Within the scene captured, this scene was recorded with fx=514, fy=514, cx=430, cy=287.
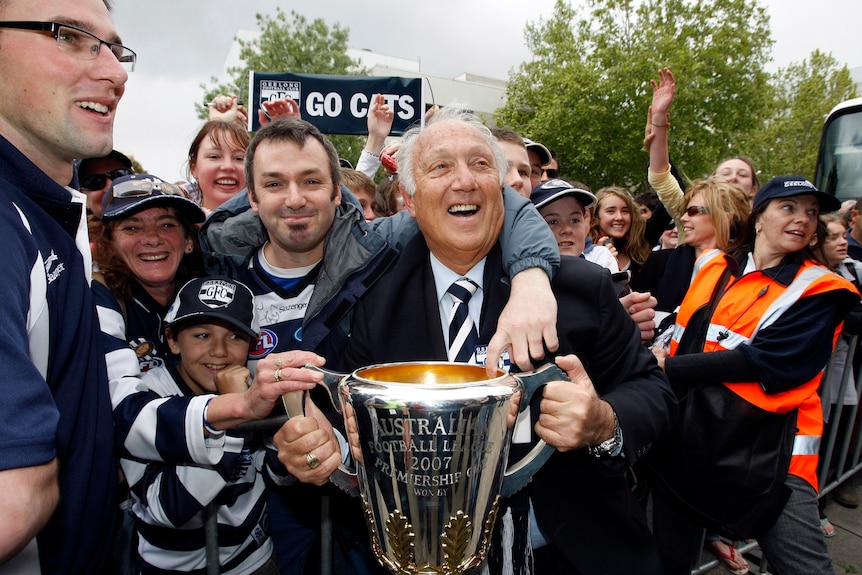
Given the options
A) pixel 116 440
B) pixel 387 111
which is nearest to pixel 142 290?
pixel 116 440

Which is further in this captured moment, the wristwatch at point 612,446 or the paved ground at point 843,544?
the paved ground at point 843,544

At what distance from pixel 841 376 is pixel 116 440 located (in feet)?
14.5

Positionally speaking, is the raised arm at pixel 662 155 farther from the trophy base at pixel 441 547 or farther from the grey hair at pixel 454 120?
the trophy base at pixel 441 547

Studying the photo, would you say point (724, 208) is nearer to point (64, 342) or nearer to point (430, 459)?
point (430, 459)

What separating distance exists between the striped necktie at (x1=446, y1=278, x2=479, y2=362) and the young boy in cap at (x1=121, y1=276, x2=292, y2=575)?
709 millimetres

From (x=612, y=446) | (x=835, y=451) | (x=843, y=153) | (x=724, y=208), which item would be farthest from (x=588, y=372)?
(x=843, y=153)

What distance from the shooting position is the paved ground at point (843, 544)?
330 centimetres

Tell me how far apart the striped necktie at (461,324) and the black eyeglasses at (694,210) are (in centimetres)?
251

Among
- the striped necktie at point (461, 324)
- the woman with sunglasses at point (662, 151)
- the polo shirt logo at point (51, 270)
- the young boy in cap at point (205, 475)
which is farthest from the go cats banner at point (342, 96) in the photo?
the polo shirt logo at point (51, 270)

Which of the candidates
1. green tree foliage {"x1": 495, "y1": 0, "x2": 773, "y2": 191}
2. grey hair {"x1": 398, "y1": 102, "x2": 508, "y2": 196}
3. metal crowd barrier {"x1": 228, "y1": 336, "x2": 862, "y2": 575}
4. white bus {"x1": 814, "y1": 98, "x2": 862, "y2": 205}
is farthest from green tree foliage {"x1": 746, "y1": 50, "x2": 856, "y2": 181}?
grey hair {"x1": 398, "y1": 102, "x2": 508, "y2": 196}

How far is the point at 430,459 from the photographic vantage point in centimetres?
108

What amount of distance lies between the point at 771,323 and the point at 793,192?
2.45 ft

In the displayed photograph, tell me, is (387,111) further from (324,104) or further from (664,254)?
(664,254)

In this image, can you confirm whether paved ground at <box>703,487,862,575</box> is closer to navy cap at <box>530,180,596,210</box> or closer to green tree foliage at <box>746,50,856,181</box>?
navy cap at <box>530,180,596,210</box>
